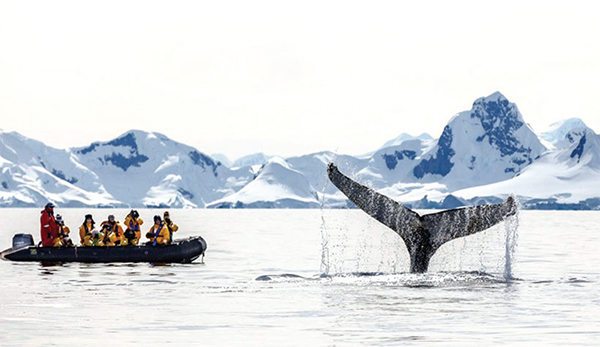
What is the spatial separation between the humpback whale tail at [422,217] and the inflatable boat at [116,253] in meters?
14.1

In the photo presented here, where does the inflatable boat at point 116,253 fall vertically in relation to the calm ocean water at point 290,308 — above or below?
above

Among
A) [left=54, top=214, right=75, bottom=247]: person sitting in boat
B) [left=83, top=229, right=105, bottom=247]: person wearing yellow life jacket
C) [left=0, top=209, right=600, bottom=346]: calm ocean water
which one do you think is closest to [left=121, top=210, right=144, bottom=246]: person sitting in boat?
[left=83, top=229, right=105, bottom=247]: person wearing yellow life jacket

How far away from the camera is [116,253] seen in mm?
35031

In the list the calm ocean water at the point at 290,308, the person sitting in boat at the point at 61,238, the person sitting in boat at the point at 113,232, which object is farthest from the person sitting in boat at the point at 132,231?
the calm ocean water at the point at 290,308

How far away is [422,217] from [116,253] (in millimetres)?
15558

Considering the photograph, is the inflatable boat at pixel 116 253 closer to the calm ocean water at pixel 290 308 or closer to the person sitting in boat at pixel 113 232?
the person sitting in boat at pixel 113 232

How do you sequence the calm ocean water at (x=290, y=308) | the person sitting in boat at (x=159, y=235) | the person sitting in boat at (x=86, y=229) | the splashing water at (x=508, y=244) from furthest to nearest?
the person sitting in boat at (x=86, y=229) → the person sitting in boat at (x=159, y=235) → the splashing water at (x=508, y=244) → the calm ocean water at (x=290, y=308)

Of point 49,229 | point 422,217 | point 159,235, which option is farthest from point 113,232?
point 422,217

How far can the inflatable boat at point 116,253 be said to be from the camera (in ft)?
115

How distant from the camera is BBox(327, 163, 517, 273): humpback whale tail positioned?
21406 mm

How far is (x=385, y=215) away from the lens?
22.5m

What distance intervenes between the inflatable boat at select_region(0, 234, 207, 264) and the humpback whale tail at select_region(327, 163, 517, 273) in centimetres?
1409

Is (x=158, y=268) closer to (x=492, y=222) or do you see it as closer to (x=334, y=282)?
(x=334, y=282)

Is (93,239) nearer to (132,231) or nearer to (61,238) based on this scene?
(61,238)
